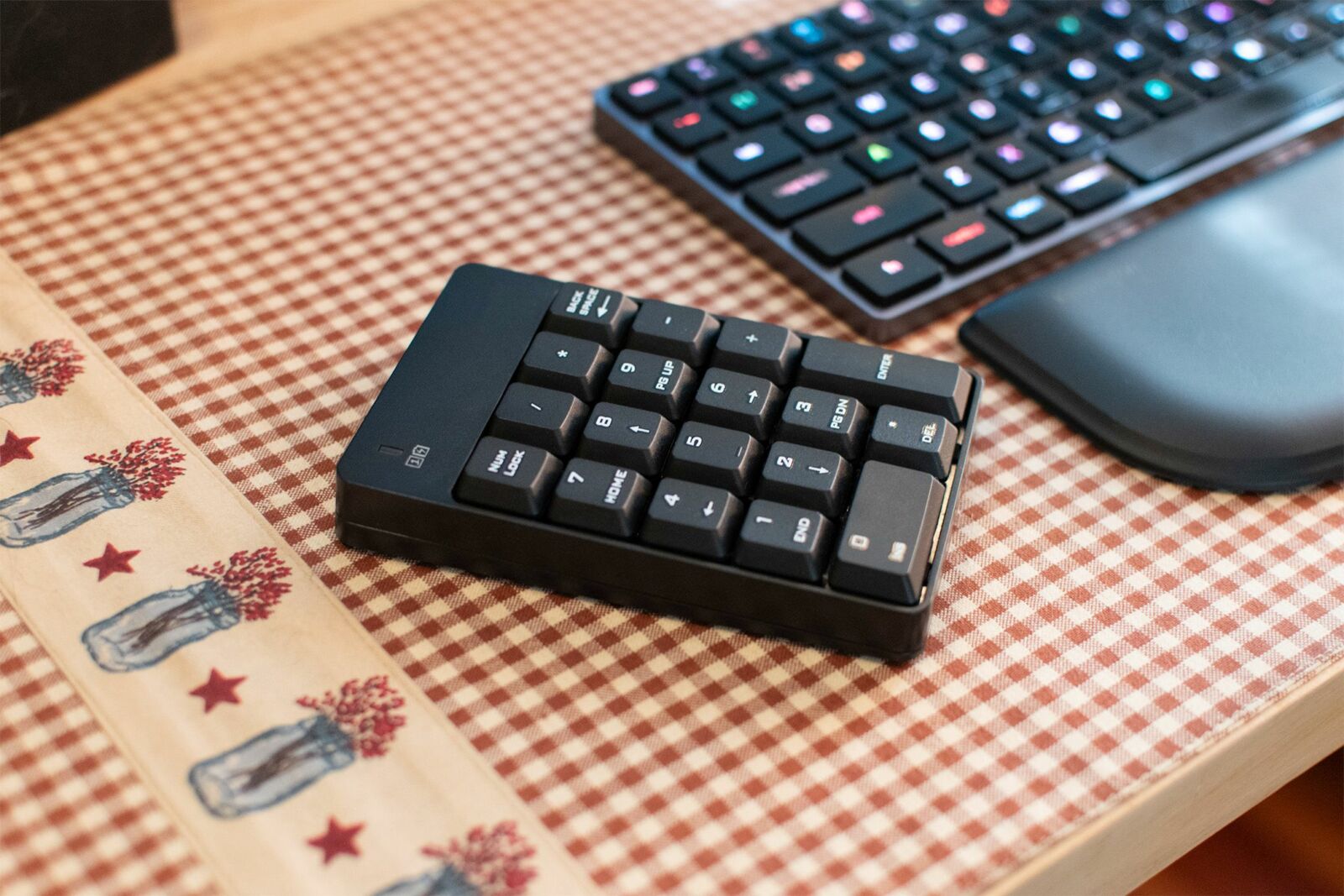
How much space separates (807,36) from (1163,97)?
0.19 m

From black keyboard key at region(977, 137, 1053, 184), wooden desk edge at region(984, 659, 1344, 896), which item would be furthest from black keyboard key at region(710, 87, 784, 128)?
wooden desk edge at region(984, 659, 1344, 896)

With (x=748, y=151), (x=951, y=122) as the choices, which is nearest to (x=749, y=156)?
(x=748, y=151)

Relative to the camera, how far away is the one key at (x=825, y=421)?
50 centimetres

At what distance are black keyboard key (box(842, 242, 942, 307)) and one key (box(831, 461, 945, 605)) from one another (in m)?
0.14

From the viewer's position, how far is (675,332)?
532mm

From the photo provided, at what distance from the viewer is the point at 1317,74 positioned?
718 mm

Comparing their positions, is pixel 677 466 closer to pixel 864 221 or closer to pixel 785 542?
pixel 785 542

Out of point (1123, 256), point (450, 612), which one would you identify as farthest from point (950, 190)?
point (450, 612)

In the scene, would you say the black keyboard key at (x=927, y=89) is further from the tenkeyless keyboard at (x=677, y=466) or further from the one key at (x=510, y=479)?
the one key at (x=510, y=479)

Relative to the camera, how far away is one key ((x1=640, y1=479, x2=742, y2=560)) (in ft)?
1.52

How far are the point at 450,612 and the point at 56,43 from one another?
1.32ft

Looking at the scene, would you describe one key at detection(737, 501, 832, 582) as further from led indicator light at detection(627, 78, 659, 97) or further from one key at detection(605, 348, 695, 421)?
led indicator light at detection(627, 78, 659, 97)

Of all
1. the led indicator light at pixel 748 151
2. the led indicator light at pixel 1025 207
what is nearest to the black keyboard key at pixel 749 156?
the led indicator light at pixel 748 151

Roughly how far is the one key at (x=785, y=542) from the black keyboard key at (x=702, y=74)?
31 cm
